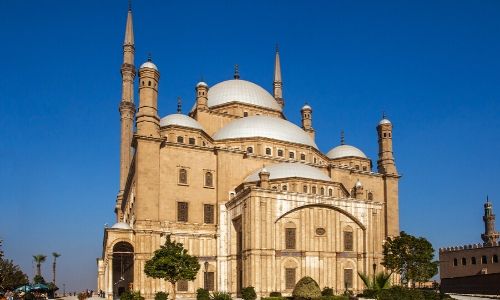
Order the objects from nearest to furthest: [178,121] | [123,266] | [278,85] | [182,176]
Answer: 1. [182,176]
2. [178,121]
3. [123,266]
4. [278,85]

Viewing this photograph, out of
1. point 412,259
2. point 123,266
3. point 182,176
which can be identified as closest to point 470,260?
point 412,259

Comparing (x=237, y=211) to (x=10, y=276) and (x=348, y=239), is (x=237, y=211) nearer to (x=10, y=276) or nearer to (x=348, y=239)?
(x=348, y=239)

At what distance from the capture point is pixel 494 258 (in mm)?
56781

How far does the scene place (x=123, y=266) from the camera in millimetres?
48562

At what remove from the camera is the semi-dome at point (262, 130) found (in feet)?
161

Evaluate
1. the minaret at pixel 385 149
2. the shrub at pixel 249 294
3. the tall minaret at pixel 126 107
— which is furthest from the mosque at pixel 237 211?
the tall minaret at pixel 126 107

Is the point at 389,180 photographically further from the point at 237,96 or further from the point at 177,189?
the point at 177,189

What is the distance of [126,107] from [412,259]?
3226 cm

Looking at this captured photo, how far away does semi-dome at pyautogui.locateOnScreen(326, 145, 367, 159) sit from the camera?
185 ft

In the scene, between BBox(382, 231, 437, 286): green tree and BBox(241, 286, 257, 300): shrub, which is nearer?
BBox(241, 286, 257, 300): shrub

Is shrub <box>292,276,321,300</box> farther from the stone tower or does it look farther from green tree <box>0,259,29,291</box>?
green tree <box>0,259,29,291</box>

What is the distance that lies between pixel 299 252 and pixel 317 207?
11.8 ft

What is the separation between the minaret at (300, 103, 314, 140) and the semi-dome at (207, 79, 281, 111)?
302 centimetres

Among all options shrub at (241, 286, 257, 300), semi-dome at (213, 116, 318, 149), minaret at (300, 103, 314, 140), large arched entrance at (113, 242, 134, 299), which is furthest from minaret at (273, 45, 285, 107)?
shrub at (241, 286, 257, 300)
